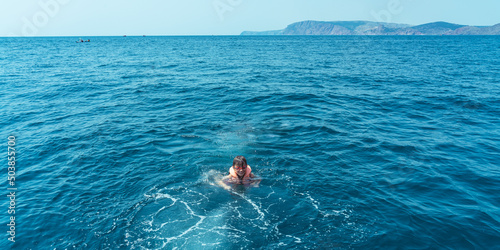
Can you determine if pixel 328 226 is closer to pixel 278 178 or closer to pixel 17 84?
pixel 278 178

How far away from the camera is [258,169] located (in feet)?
51.9

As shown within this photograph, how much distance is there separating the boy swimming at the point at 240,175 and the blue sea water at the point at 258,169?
531mm

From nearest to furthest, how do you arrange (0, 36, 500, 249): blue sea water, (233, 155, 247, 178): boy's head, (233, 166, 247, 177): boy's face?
(0, 36, 500, 249): blue sea water, (233, 155, 247, 178): boy's head, (233, 166, 247, 177): boy's face

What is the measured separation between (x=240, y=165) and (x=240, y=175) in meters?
0.66

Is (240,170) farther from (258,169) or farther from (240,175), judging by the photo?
(258,169)

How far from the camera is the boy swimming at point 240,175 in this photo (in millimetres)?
13414

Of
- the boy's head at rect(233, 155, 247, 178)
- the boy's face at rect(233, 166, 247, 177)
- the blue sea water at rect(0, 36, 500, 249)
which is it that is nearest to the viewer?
the blue sea water at rect(0, 36, 500, 249)

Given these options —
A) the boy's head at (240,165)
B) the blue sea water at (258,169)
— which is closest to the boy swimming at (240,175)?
the boy's head at (240,165)

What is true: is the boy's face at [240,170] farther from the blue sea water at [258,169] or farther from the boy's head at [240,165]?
the blue sea water at [258,169]

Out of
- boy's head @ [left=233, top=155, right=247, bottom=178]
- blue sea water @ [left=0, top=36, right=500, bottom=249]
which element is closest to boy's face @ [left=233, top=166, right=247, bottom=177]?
boy's head @ [left=233, top=155, right=247, bottom=178]

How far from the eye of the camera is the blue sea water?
10891 mm

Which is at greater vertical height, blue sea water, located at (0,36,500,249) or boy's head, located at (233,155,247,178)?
boy's head, located at (233,155,247,178)

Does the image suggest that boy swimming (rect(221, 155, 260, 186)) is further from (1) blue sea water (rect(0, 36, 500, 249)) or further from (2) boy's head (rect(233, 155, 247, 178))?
(1) blue sea water (rect(0, 36, 500, 249))

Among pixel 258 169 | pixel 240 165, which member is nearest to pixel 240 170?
pixel 240 165
